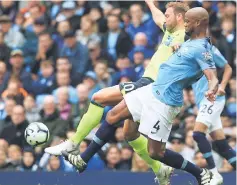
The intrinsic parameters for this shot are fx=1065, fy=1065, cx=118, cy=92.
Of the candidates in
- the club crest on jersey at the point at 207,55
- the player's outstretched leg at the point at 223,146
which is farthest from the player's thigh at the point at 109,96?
the player's outstretched leg at the point at 223,146

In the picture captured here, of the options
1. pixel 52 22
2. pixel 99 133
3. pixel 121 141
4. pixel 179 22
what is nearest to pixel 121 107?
pixel 99 133

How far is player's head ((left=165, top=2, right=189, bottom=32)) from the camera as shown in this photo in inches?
485

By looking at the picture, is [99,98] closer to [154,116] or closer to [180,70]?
[154,116]

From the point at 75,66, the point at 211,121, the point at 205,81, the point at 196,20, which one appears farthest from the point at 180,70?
the point at 75,66

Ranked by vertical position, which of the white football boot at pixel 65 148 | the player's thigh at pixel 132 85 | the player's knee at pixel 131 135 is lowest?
the player's knee at pixel 131 135

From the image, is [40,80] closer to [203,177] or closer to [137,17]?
[137,17]

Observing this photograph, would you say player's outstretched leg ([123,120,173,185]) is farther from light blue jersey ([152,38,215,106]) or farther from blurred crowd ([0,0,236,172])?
blurred crowd ([0,0,236,172])

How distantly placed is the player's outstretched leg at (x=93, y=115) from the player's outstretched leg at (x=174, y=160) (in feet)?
2.70

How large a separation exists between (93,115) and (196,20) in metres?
1.77

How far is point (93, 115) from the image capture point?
1241cm

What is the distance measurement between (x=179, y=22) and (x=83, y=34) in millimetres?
6222

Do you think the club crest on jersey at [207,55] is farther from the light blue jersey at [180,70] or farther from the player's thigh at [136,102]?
the player's thigh at [136,102]

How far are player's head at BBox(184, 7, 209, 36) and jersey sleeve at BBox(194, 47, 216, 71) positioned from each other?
27cm

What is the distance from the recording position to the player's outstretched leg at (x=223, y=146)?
14.2 m
